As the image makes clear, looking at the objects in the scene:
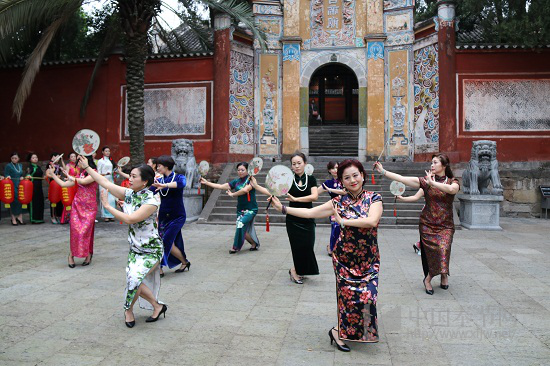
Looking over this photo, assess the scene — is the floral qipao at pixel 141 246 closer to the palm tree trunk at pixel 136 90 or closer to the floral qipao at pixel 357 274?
the floral qipao at pixel 357 274

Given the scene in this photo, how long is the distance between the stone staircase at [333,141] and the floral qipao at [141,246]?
13.8m

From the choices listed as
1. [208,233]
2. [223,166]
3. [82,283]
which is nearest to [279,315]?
[82,283]

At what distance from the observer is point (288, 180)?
13.0 ft

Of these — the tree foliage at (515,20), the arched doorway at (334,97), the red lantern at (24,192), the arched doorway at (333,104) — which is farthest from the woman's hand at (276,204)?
the arched doorway at (334,97)

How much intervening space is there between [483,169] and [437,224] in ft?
19.3

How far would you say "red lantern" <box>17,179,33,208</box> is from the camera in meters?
9.88

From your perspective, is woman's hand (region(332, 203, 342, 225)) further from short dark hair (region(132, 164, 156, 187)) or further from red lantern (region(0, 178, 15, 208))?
red lantern (region(0, 178, 15, 208))

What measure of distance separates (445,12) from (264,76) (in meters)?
6.07

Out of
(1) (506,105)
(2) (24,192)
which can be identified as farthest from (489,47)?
(2) (24,192)

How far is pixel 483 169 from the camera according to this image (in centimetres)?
981

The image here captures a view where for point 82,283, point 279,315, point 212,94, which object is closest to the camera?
point 279,315

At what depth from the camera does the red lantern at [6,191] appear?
9.86m

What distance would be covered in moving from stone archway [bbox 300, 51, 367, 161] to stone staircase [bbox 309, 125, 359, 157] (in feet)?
7.56

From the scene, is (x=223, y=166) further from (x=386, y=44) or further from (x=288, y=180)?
(x=288, y=180)
